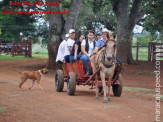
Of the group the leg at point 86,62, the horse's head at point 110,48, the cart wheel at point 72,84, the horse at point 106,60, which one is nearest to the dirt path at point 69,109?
the cart wheel at point 72,84

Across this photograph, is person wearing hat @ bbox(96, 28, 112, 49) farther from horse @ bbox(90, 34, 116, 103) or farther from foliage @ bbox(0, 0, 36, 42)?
foliage @ bbox(0, 0, 36, 42)

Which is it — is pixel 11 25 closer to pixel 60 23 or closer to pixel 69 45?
pixel 60 23

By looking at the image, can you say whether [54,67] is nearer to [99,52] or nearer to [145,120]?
[99,52]

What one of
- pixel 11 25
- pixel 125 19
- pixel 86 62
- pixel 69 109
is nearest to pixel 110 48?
pixel 86 62

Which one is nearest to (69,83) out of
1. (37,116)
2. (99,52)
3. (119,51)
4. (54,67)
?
(99,52)

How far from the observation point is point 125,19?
26.3 meters

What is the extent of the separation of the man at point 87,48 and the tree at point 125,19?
13974mm

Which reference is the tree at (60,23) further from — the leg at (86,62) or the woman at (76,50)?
the leg at (86,62)

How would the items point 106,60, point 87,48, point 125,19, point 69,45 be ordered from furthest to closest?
point 125,19 < point 69,45 < point 87,48 < point 106,60

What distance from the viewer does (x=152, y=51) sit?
3438 centimetres

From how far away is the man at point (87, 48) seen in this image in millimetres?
12258

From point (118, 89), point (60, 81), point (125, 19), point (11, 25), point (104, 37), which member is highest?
point (11, 25)

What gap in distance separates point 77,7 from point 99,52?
13019mm

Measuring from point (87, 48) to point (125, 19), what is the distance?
14187 mm
